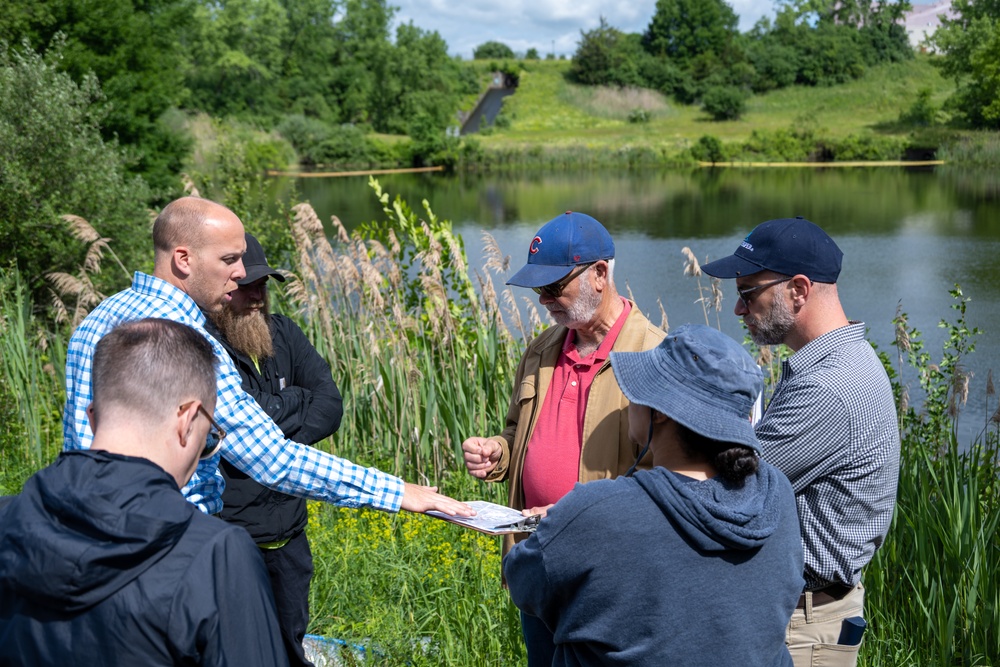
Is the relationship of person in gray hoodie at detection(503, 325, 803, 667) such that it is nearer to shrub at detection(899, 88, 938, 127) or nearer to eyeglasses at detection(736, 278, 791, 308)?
eyeglasses at detection(736, 278, 791, 308)

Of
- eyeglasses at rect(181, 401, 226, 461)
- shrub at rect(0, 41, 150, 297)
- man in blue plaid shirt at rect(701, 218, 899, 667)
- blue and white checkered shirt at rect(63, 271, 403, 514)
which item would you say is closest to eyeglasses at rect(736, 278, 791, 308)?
man in blue plaid shirt at rect(701, 218, 899, 667)

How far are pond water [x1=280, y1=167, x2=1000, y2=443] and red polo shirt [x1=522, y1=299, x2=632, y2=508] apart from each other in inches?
98.1

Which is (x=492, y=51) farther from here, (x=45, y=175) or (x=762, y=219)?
(x=45, y=175)

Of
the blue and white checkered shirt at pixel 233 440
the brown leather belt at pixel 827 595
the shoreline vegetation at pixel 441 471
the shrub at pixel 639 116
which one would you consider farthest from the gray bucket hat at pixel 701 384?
the shrub at pixel 639 116

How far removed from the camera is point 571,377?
2811mm

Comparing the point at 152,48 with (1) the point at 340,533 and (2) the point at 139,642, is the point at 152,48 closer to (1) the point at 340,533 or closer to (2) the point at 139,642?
(1) the point at 340,533

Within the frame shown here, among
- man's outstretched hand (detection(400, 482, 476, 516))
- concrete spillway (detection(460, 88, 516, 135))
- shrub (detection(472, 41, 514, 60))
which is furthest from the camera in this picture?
shrub (detection(472, 41, 514, 60))

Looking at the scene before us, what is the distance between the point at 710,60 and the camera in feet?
Result: 228

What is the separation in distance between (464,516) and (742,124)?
186 feet

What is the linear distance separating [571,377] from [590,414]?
0.17m

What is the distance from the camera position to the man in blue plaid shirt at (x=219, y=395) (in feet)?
7.77

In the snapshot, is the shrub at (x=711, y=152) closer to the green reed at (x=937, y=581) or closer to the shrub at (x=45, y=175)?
the shrub at (x=45, y=175)

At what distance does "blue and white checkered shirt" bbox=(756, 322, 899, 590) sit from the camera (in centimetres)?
217

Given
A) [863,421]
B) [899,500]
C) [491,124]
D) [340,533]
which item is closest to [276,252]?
[340,533]
